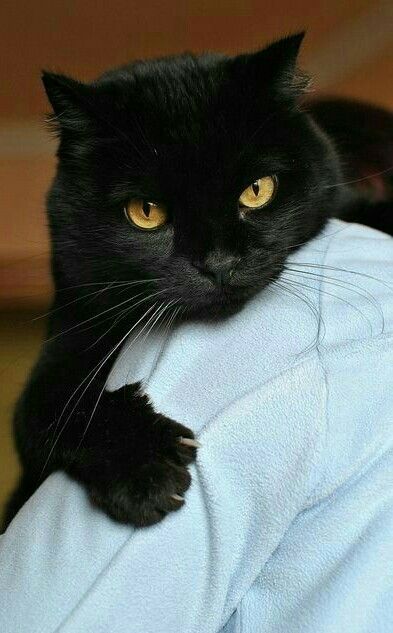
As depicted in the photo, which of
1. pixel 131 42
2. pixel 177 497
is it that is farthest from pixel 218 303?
pixel 131 42

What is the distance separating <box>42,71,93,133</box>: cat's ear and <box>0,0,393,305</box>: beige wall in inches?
57.3

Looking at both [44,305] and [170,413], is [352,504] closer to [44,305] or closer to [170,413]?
[170,413]

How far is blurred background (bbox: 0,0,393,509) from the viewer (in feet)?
8.20

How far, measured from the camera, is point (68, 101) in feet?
3.07

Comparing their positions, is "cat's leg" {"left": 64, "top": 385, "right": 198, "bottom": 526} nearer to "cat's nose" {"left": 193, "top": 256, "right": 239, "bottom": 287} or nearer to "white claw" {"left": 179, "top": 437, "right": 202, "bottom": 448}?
"white claw" {"left": 179, "top": 437, "right": 202, "bottom": 448}

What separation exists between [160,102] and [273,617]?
0.65 metres

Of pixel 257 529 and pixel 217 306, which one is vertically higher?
pixel 217 306

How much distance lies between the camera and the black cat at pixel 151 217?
85 cm

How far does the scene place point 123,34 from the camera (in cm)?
256

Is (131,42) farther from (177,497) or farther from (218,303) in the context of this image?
(177,497)

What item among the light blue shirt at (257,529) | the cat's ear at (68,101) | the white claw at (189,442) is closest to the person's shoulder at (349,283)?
the light blue shirt at (257,529)

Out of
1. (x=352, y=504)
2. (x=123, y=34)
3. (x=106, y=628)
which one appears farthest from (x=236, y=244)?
(x=123, y=34)

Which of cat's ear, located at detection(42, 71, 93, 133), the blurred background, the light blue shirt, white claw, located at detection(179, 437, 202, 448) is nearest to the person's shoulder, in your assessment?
the light blue shirt

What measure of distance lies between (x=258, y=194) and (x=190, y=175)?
105mm
